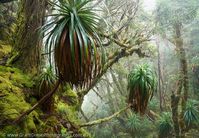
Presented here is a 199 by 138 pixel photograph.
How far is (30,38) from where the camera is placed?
226 inches

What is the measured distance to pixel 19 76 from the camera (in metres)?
5.51

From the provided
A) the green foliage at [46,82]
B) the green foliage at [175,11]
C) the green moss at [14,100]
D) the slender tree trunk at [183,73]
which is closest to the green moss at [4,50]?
the green moss at [14,100]

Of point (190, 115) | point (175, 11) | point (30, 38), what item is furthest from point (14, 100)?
point (175, 11)

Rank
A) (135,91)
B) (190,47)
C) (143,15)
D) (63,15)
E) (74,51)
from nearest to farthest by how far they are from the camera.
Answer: (74,51) → (63,15) → (135,91) → (143,15) → (190,47)

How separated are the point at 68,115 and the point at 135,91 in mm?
1629

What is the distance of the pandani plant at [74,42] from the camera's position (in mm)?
3586

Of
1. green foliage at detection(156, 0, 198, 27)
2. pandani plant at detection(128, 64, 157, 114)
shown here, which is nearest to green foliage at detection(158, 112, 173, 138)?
green foliage at detection(156, 0, 198, 27)

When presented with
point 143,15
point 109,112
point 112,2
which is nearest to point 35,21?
point 112,2

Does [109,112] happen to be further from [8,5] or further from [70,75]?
[70,75]

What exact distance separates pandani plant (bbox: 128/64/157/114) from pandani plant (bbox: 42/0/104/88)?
283 centimetres

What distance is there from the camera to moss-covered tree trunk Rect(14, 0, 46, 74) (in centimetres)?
569

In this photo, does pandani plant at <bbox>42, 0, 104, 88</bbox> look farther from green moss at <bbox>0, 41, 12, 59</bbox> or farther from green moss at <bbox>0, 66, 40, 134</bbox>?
green moss at <bbox>0, 41, 12, 59</bbox>

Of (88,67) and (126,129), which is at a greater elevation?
(88,67)

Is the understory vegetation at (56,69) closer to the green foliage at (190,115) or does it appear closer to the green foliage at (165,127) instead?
the green foliage at (190,115)
